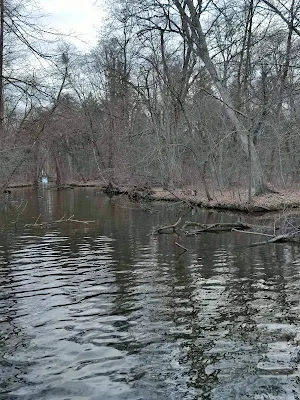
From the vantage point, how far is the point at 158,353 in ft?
20.3

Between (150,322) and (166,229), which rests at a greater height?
(166,229)

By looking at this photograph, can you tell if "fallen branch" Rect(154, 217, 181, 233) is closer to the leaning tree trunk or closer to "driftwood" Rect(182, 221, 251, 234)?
"driftwood" Rect(182, 221, 251, 234)

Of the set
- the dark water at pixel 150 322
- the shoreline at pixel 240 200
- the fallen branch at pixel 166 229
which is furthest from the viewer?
the shoreline at pixel 240 200

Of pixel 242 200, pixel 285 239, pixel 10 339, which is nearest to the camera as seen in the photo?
pixel 10 339

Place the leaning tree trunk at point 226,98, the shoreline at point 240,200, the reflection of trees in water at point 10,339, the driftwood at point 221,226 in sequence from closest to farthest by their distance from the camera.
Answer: the reflection of trees in water at point 10,339, the driftwood at point 221,226, the shoreline at point 240,200, the leaning tree trunk at point 226,98

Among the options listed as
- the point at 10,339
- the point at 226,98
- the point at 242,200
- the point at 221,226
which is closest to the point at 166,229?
the point at 221,226

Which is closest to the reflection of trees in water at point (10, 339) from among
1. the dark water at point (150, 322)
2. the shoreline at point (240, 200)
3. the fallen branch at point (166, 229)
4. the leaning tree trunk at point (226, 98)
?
the dark water at point (150, 322)

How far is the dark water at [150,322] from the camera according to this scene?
5395 millimetres

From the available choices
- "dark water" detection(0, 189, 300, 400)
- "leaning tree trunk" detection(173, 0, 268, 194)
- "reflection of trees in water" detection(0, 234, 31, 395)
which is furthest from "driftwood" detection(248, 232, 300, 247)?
"leaning tree trunk" detection(173, 0, 268, 194)

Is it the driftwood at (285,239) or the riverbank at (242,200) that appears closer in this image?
the driftwood at (285,239)

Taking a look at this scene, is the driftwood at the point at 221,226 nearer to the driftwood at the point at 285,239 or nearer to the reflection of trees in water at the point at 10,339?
the driftwood at the point at 285,239

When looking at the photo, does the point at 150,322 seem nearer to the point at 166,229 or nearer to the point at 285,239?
the point at 285,239

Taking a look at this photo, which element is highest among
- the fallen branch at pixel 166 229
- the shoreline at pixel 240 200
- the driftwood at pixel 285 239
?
the shoreline at pixel 240 200

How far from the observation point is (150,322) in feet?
24.1
